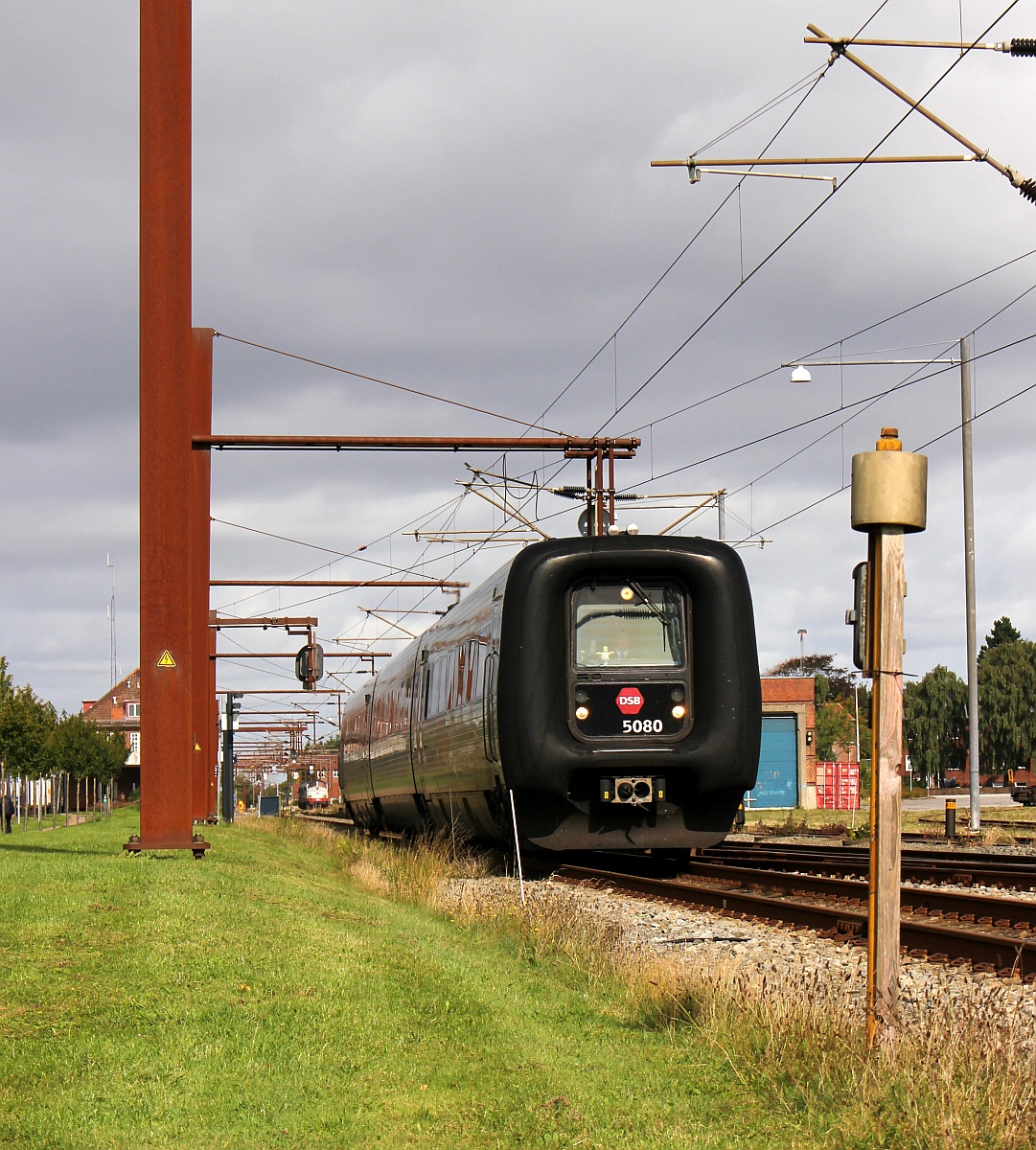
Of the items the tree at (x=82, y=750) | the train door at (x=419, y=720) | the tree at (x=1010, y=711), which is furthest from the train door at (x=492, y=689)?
the tree at (x=1010, y=711)

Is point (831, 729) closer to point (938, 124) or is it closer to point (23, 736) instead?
point (23, 736)

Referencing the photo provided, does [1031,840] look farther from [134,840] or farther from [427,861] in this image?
[134,840]

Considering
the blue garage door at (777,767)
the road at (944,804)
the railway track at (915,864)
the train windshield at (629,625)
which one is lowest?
the road at (944,804)

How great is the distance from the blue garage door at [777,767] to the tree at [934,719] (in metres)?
43.8

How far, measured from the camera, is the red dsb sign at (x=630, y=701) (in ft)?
50.1

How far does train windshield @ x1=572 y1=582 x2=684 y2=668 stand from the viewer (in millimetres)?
15406

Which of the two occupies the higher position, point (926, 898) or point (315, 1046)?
point (315, 1046)

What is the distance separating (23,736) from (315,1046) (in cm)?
3934

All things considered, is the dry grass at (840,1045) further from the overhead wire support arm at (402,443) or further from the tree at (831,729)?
the tree at (831,729)

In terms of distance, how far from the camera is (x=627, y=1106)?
601 cm

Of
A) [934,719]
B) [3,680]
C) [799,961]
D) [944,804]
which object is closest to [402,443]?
[799,961]

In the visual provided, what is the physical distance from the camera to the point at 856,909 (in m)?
13.3

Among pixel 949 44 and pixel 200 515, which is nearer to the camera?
pixel 949 44

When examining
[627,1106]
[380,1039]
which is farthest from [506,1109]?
[380,1039]
